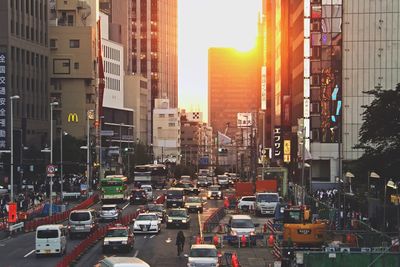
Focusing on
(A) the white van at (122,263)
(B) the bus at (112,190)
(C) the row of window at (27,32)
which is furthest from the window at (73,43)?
(A) the white van at (122,263)

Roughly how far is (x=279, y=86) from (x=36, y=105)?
38.5 m

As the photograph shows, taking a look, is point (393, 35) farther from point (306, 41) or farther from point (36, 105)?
point (36, 105)

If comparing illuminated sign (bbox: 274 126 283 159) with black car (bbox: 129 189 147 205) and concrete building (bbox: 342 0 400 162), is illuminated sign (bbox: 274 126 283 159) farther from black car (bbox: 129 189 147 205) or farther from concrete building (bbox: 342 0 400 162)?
black car (bbox: 129 189 147 205)

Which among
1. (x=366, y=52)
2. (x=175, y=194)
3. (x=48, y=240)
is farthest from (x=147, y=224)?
(x=366, y=52)

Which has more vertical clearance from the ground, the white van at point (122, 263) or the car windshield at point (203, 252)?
the white van at point (122, 263)

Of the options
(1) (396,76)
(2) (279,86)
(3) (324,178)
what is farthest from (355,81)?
(2) (279,86)

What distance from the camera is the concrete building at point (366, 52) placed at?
9738 cm

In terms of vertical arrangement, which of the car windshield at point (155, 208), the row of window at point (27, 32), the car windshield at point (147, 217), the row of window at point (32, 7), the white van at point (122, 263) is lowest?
the car windshield at point (155, 208)

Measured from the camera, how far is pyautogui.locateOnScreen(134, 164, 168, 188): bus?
361 feet

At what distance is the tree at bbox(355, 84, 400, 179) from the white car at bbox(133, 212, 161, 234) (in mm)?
14449

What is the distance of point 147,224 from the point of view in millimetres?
57188

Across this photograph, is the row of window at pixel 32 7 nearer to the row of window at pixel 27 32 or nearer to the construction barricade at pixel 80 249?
the row of window at pixel 27 32

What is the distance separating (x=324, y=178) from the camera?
104 meters

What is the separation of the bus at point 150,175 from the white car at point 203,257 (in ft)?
233
